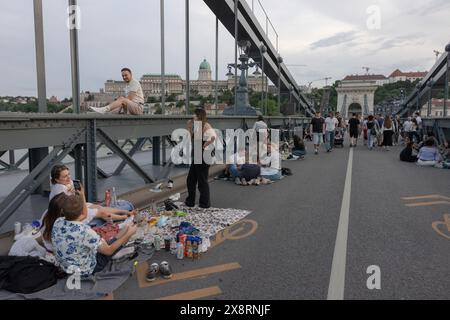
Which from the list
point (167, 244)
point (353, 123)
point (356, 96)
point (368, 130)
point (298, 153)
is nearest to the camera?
point (167, 244)

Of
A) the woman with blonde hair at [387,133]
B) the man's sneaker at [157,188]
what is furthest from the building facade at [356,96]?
the man's sneaker at [157,188]

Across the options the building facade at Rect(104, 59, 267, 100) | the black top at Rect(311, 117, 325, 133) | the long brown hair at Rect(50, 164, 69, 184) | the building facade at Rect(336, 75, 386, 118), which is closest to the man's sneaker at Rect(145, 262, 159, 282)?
the long brown hair at Rect(50, 164, 69, 184)

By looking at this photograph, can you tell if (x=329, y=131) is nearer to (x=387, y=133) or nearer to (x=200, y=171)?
(x=387, y=133)

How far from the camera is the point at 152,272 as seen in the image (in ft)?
12.0

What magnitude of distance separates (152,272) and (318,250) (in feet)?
6.49

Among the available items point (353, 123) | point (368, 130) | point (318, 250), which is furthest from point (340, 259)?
point (368, 130)

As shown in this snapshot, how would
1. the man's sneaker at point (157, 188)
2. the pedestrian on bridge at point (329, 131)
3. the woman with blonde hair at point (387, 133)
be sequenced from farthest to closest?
the woman with blonde hair at point (387, 133), the pedestrian on bridge at point (329, 131), the man's sneaker at point (157, 188)

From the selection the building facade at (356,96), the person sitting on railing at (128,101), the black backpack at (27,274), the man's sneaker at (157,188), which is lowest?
the black backpack at (27,274)

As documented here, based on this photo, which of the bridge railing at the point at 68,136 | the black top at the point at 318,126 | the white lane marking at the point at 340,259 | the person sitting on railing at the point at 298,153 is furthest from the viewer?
the black top at the point at 318,126

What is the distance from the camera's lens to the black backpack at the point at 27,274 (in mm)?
3348

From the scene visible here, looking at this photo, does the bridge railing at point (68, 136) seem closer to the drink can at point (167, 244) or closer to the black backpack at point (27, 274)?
the black backpack at point (27, 274)

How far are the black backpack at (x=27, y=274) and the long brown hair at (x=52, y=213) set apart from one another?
10.9 inches

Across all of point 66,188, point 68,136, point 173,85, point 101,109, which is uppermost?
point 173,85

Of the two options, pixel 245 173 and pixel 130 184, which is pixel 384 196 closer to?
pixel 245 173
